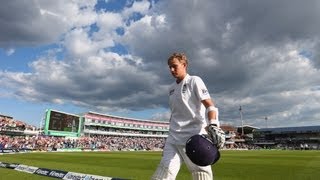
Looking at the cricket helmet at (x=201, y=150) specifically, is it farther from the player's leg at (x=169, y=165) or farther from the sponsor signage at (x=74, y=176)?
the sponsor signage at (x=74, y=176)

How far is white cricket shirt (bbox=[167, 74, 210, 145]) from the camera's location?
5.89 m

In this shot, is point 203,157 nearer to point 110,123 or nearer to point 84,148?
point 84,148

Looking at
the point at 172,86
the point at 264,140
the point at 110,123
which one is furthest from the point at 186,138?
the point at 264,140

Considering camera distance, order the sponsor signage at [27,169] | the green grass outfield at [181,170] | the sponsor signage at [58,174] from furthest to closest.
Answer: the green grass outfield at [181,170] → the sponsor signage at [27,169] → the sponsor signage at [58,174]

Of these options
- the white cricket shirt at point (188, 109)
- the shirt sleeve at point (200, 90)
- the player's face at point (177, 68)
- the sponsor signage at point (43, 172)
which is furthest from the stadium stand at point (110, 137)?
the shirt sleeve at point (200, 90)

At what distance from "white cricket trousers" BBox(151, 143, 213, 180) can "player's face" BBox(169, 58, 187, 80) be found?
1160 millimetres

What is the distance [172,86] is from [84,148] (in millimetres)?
79810

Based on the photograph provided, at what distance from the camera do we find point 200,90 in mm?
5785

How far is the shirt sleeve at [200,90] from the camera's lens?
5.73 metres

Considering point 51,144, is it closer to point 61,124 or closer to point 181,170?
point 61,124

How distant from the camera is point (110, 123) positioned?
152 metres

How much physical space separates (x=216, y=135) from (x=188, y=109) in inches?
31.8

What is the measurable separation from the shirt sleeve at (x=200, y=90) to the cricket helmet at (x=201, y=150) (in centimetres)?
62

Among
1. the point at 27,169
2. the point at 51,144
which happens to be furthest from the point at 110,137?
the point at 27,169
